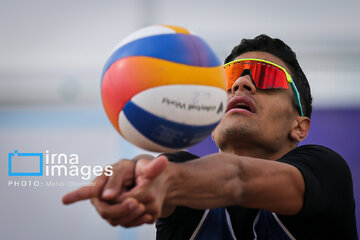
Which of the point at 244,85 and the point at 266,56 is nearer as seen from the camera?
the point at 244,85

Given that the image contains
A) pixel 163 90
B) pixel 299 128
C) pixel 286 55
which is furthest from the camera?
pixel 286 55

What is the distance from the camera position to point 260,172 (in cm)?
188

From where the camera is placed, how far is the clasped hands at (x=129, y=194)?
140cm

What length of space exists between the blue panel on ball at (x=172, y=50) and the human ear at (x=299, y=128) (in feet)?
3.81

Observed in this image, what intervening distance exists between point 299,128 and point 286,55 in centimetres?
50

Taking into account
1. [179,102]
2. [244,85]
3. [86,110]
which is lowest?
[86,110]

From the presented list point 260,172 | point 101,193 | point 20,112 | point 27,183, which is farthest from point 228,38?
point 101,193

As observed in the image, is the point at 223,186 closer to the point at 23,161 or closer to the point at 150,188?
the point at 150,188

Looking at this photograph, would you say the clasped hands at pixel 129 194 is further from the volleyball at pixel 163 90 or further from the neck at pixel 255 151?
the neck at pixel 255 151

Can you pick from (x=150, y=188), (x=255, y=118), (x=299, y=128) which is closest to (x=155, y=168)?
(x=150, y=188)

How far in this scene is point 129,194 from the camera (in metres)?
1.42

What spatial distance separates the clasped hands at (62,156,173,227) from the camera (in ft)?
4.59

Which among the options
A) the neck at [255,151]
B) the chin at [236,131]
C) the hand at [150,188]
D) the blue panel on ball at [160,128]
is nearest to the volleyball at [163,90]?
the blue panel on ball at [160,128]

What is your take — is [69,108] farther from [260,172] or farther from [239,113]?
[260,172]
